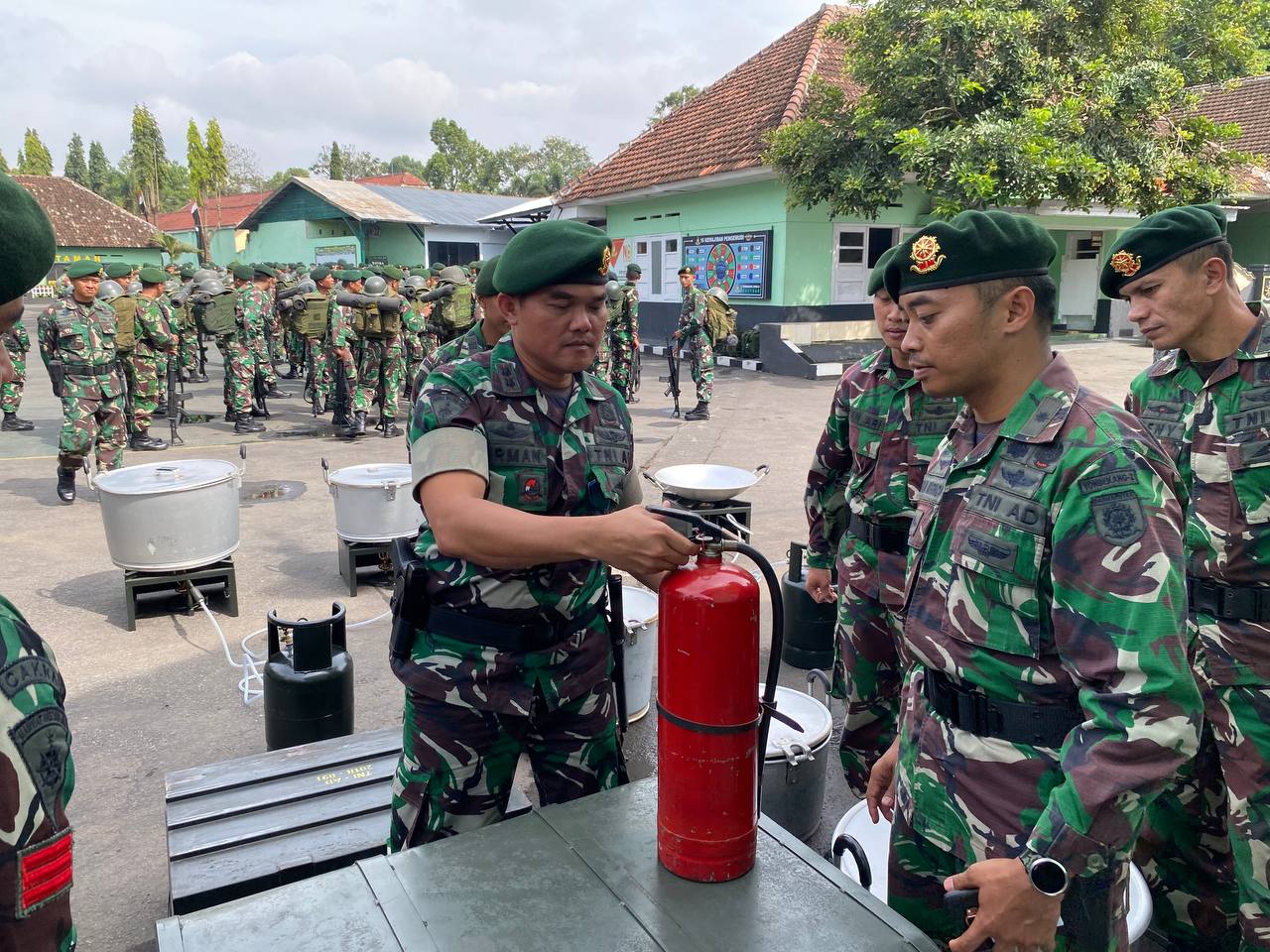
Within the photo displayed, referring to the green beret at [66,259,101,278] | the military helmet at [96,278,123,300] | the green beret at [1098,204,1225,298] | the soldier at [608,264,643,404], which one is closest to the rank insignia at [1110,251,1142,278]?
the green beret at [1098,204,1225,298]

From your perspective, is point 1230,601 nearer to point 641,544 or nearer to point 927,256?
point 927,256

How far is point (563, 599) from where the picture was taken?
2.19m

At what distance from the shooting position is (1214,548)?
2531 millimetres

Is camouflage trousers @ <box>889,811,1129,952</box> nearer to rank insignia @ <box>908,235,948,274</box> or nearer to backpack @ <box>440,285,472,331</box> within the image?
rank insignia @ <box>908,235,948,274</box>

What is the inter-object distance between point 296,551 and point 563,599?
5.22 meters

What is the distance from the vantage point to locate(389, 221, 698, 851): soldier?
2.11m

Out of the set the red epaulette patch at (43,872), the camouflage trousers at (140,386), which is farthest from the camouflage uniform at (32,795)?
the camouflage trousers at (140,386)

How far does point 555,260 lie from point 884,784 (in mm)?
1467

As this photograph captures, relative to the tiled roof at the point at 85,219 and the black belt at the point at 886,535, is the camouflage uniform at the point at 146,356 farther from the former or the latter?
the tiled roof at the point at 85,219

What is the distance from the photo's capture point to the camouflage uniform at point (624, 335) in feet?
42.7

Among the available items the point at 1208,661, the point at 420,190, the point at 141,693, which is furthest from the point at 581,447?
the point at 420,190

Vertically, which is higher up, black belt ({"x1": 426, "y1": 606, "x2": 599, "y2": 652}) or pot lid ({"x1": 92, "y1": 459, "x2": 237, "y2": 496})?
black belt ({"x1": 426, "y1": 606, "x2": 599, "y2": 652})

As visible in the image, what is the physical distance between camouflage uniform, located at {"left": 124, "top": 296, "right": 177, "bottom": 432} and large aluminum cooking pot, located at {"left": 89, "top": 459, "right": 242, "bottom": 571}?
612cm

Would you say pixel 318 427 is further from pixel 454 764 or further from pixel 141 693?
pixel 454 764
